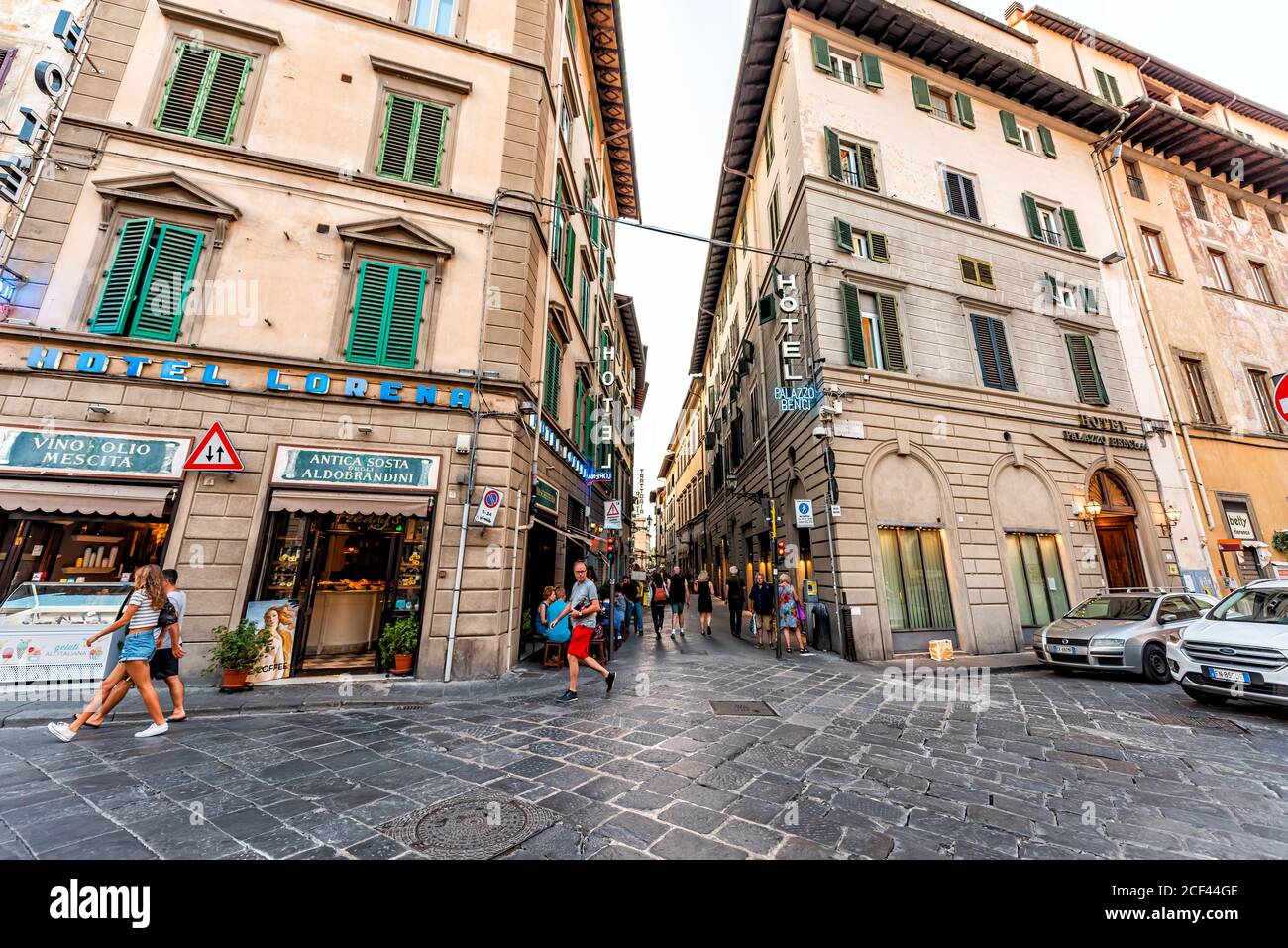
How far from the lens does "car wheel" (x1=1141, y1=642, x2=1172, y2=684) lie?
8.18 metres

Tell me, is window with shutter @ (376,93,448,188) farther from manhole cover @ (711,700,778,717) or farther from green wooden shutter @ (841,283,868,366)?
manhole cover @ (711,700,778,717)

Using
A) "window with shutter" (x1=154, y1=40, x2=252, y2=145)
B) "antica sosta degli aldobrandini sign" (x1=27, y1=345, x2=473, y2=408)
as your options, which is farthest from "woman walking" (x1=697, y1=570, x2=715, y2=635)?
"window with shutter" (x1=154, y1=40, x2=252, y2=145)

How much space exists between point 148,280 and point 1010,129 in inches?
908

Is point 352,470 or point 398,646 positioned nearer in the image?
point 398,646

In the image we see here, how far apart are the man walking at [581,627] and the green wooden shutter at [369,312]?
5.39 m

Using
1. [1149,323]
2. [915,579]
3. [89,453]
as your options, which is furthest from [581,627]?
[1149,323]

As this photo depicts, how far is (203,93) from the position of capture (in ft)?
28.1

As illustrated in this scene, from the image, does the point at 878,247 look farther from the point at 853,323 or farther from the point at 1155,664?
the point at 1155,664

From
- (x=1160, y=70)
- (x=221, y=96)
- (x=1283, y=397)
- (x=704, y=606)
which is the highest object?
(x=1160, y=70)

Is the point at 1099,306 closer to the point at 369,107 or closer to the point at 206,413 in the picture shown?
the point at 369,107

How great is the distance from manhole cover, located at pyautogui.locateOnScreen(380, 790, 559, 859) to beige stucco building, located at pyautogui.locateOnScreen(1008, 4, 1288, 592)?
755 inches

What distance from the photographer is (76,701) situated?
6027 millimetres
